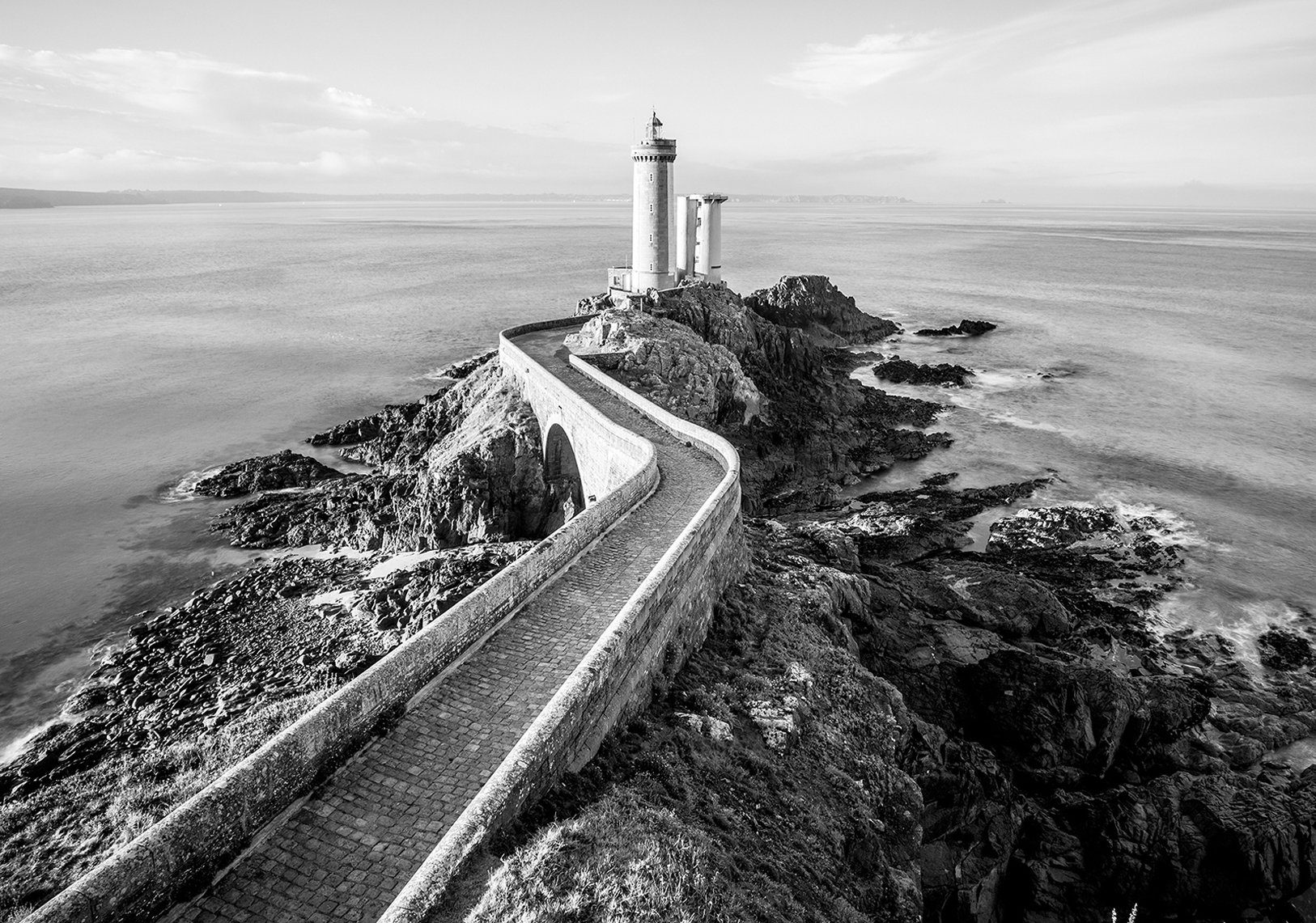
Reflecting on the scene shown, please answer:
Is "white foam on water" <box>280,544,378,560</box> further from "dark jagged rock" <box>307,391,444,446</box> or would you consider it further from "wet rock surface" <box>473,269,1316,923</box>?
"wet rock surface" <box>473,269,1316,923</box>

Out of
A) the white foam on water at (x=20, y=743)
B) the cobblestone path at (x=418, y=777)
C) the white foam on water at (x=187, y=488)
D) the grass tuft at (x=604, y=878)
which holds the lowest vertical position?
the white foam on water at (x=20, y=743)

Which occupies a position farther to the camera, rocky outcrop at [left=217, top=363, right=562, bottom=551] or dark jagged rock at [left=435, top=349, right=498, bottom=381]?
dark jagged rock at [left=435, top=349, right=498, bottom=381]

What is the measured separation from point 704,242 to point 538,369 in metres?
20.0

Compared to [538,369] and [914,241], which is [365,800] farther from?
[914,241]

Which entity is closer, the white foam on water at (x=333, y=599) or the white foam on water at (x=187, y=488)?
the white foam on water at (x=333, y=599)

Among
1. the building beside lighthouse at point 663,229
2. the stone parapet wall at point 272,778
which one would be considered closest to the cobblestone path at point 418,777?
A: the stone parapet wall at point 272,778

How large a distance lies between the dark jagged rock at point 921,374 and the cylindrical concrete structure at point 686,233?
39.6 feet

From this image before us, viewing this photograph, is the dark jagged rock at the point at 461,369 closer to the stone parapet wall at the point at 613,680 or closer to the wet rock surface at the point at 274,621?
the wet rock surface at the point at 274,621

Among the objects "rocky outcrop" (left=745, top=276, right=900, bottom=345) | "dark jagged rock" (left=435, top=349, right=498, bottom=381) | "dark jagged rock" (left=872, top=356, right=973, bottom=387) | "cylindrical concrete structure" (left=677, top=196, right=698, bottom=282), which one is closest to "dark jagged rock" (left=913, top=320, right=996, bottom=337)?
"rocky outcrop" (left=745, top=276, right=900, bottom=345)

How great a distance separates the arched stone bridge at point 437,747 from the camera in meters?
7.53

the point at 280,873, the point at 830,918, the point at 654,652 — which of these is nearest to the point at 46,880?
the point at 280,873

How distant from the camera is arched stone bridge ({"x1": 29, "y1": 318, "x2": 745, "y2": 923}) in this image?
7.53 metres

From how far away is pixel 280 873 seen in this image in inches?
314

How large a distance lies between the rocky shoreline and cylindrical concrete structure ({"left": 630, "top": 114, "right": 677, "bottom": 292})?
15.9 meters
